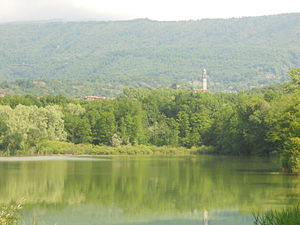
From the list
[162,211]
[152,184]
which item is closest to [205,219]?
[162,211]

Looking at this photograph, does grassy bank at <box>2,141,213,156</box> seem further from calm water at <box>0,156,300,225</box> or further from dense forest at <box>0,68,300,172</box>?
calm water at <box>0,156,300,225</box>

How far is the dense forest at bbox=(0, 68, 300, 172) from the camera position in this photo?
199 feet

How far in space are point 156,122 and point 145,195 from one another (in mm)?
56118

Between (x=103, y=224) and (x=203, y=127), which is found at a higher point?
(x=103, y=224)

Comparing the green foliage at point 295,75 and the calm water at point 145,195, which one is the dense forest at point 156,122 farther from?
the calm water at point 145,195

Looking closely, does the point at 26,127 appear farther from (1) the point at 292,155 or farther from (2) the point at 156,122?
(1) the point at 292,155

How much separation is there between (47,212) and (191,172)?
17.6 meters

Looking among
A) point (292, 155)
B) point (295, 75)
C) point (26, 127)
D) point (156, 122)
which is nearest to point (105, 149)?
point (26, 127)

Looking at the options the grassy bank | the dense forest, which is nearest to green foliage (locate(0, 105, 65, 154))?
the dense forest

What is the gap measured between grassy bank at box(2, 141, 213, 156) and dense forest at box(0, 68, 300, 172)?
17.0 inches

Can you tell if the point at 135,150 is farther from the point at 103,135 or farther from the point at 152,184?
the point at 152,184

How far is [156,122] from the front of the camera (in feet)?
274

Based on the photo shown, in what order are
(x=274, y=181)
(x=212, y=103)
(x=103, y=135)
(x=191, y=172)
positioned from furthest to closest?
(x=212, y=103)
(x=103, y=135)
(x=191, y=172)
(x=274, y=181)

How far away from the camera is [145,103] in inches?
3627
